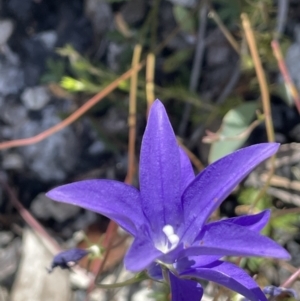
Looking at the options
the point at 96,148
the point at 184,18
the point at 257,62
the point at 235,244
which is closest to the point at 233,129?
the point at 257,62

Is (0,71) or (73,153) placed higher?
(0,71)

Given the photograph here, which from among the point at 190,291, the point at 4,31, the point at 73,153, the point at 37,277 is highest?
the point at 4,31

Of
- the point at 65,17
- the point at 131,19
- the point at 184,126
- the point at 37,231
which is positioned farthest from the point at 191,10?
the point at 37,231

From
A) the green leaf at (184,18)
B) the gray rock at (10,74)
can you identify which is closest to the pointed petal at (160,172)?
the green leaf at (184,18)

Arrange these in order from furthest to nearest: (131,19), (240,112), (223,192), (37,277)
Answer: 1. (131,19)
2. (37,277)
3. (240,112)
4. (223,192)

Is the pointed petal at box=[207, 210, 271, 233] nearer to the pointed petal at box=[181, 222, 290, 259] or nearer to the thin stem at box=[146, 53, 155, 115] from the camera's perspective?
the pointed petal at box=[181, 222, 290, 259]

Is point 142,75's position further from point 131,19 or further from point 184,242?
point 184,242

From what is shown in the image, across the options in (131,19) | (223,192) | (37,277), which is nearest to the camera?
(223,192)
